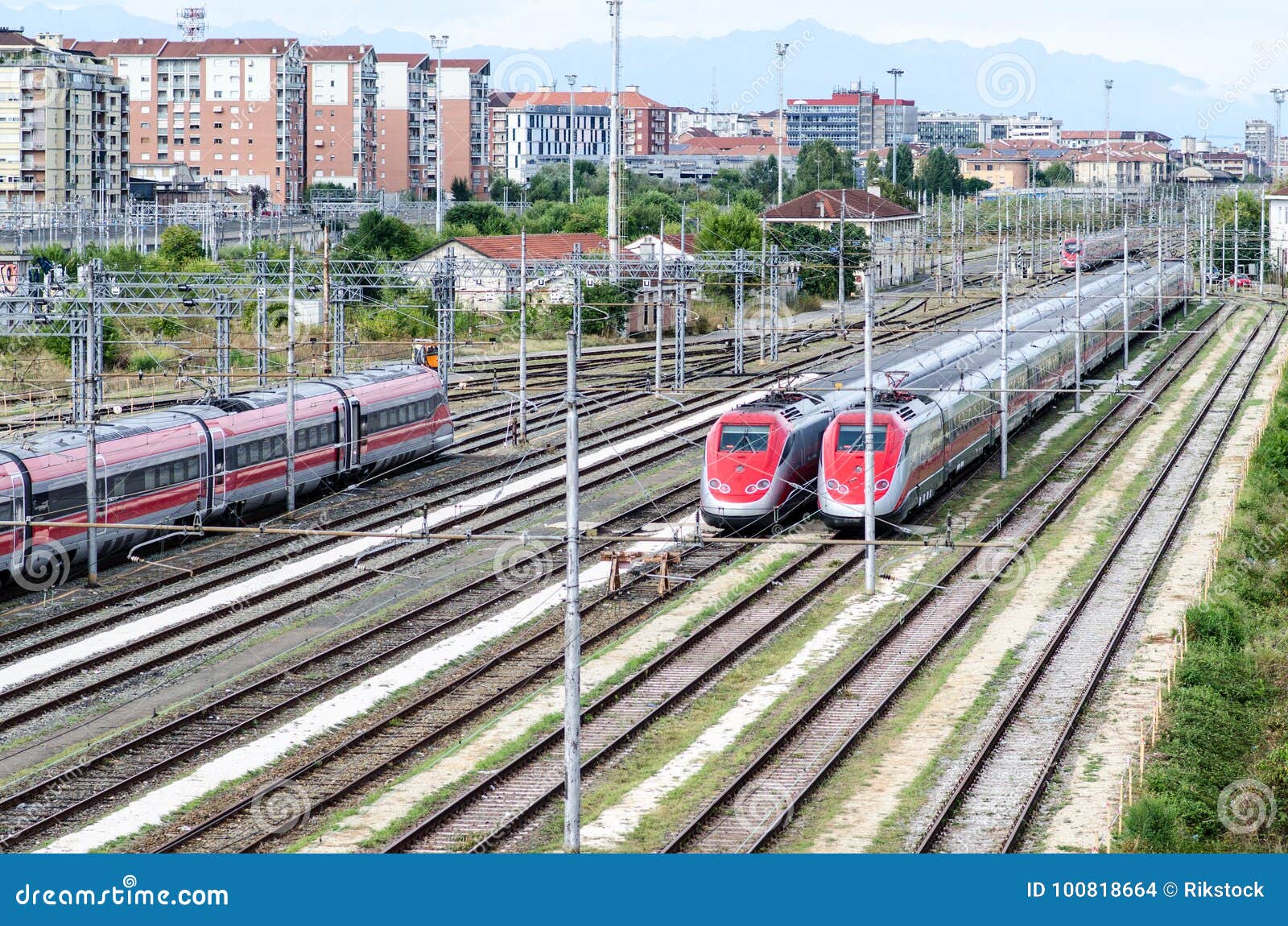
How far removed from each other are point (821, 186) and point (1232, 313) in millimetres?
53689

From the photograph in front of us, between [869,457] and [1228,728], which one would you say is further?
[869,457]

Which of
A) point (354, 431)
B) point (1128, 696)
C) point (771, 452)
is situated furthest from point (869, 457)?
point (354, 431)

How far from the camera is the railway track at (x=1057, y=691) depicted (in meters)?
18.8

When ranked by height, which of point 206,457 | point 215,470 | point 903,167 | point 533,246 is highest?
point 903,167

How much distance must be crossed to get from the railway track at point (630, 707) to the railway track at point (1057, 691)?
4334mm

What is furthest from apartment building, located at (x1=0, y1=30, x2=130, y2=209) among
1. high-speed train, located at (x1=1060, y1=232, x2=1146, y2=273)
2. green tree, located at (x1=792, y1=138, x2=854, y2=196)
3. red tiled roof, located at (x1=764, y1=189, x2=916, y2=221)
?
high-speed train, located at (x1=1060, y1=232, x2=1146, y2=273)

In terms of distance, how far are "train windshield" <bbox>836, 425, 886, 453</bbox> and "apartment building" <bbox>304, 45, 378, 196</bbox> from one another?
11238cm

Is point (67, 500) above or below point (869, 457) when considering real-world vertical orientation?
below

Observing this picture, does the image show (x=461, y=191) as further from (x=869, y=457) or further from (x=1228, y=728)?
(x=1228, y=728)

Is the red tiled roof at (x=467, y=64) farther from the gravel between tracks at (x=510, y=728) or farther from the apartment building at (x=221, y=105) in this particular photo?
the gravel between tracks at (x=510, y=728)

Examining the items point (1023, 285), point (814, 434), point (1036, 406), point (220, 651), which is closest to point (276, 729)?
point (220, 651)

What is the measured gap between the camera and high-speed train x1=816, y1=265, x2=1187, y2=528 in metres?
31.8

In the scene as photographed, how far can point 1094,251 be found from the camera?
102 m

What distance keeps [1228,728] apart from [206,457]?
2019 cm
